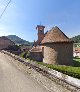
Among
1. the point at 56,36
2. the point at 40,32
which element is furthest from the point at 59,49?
the point at 40,32

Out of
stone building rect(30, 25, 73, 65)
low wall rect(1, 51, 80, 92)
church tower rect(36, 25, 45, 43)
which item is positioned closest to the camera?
low wall rect(1, 51, 80, 92)

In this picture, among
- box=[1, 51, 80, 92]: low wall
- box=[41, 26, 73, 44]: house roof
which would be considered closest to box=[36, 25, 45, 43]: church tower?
box=[41, 26, 73, 44]: house roof

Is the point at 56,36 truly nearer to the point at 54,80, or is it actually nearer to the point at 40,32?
the point at 40,32

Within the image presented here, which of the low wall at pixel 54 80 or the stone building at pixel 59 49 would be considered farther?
the stone building at pixel 59 49

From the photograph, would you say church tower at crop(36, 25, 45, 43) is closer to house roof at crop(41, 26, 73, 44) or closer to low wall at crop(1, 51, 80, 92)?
house roof at crop(41, 26, 73, 44)

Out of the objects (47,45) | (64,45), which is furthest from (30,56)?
(64,45)

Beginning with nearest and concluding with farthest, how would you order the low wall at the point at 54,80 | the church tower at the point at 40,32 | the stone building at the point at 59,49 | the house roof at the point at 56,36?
1. the low wall at the point at 54,80
2. the stone building at the point at 59,49
3. the house roof at the point at 56,36
4. the church tower at the point at 40,32

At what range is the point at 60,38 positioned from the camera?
99.7 ft

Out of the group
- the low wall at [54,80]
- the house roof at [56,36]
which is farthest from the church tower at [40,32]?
the low wall at [54,80]

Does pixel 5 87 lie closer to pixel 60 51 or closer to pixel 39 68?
pixel 39 68

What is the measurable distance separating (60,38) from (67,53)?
2848 millimetres

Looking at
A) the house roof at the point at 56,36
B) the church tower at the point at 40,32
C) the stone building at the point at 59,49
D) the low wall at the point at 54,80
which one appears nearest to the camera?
the low wall at the point at 54,80

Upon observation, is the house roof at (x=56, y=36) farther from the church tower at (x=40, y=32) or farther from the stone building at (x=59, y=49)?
the church tower at (x=40, y=32)

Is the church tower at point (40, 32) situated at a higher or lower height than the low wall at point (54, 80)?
higher
